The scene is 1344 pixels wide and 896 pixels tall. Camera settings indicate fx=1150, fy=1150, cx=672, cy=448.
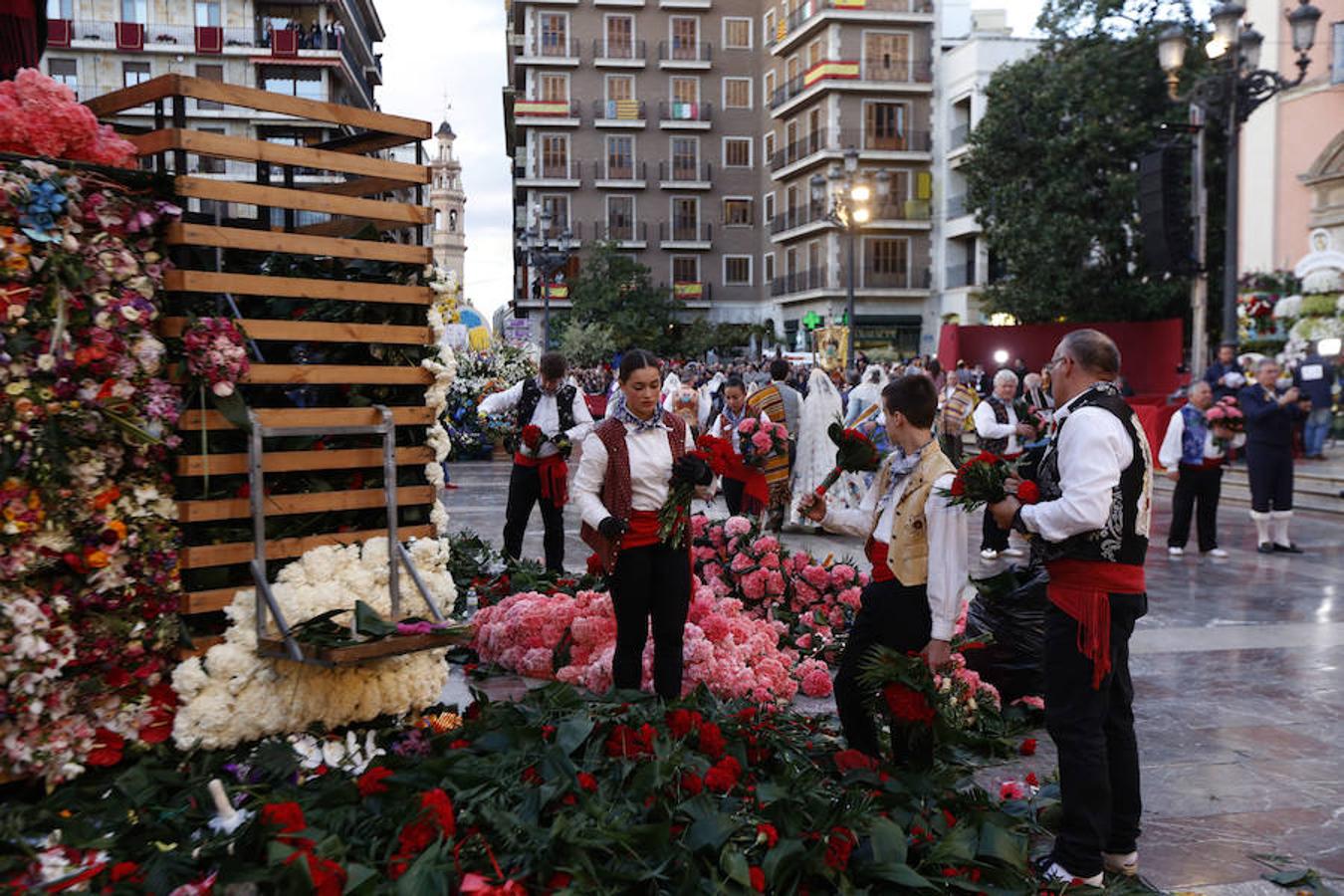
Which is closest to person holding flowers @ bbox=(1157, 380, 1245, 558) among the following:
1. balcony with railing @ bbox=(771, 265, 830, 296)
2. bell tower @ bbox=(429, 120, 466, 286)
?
balcony with railing @ bbox=(771, 265, 830, 296)

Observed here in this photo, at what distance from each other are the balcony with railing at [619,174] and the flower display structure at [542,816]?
51.4 m

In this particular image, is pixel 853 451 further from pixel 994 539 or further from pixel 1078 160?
pixel 1078 160

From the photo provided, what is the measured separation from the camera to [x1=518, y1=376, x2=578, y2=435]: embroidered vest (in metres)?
9.20

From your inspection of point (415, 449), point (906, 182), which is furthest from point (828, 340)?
point (415, 449)

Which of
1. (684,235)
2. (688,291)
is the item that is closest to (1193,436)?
(688,291)

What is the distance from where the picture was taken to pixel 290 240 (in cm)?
478

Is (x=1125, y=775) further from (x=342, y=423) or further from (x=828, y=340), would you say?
(x=828, y=340)

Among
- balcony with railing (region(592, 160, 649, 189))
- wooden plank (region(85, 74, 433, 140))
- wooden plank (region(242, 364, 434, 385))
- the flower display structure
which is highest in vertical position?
balcony with railing (region(592, 160, 649, 189))

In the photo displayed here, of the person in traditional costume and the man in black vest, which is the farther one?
the person in traditional costume

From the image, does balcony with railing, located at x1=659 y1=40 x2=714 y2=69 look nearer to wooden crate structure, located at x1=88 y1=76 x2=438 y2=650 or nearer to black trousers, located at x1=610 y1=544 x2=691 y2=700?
wooden crate structure, located at x1=88 y1=76 x2=438 y2=650

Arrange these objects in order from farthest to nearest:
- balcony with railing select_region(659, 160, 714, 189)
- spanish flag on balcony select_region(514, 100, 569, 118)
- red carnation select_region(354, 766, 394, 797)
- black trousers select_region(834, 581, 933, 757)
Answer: balcony with railing select_region(659, 160, 714, 189) → spanish flag on balcony select_region(514, 100, 569, 118) → black trousers select_region(834, 581, 933, 757) → red carnation select_region(354, 766, 394, 797)

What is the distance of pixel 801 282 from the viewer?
50406 mm

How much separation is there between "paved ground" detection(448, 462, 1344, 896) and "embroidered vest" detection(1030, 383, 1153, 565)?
1285mm

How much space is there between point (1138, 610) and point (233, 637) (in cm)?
342
